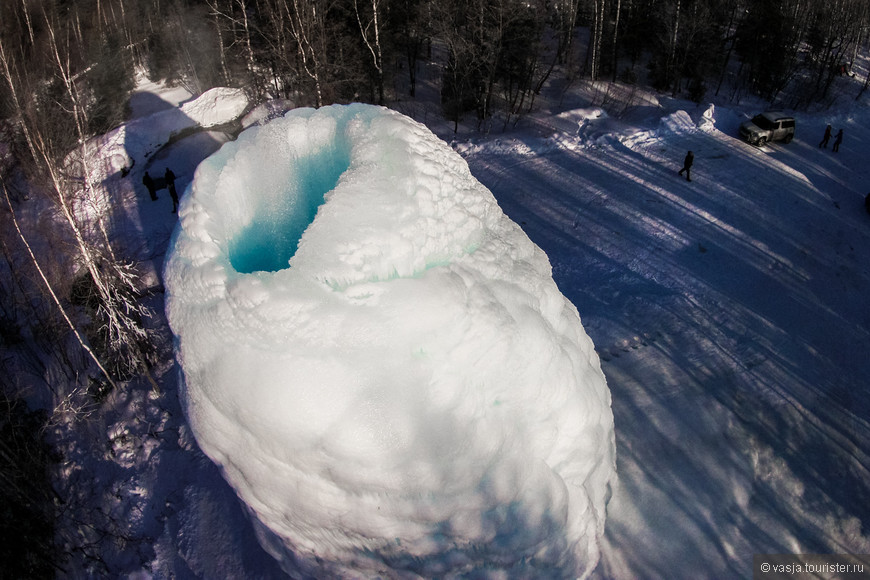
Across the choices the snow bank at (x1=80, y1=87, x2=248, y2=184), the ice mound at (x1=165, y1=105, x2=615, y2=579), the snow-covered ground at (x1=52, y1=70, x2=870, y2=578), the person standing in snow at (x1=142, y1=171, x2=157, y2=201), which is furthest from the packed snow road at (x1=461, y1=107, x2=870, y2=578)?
the person standing in snow at (x1=142, y1=171, x2=157, y2=201)

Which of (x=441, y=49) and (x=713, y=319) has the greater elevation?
(x=441, y=49)

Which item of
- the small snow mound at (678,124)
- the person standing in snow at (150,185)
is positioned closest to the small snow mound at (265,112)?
the person standing in snow at (150,185)

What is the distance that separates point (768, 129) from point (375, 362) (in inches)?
635

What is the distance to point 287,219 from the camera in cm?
482

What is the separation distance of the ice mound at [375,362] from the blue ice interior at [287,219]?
14mm

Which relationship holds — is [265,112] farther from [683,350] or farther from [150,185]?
[683,350]

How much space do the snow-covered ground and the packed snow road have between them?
0.03 meters

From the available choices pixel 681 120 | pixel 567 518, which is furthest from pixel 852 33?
pixel 567 518

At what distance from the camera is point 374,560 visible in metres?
4.45

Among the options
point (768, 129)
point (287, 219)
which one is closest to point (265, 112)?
point (287, 219)

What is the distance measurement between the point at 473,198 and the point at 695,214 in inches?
353

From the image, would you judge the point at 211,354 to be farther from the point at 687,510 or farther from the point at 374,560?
the point at 687,510

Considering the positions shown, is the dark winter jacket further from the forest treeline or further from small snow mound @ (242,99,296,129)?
small snow mound @ (242,99,296,129)

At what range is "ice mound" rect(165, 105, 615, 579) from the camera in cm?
378
